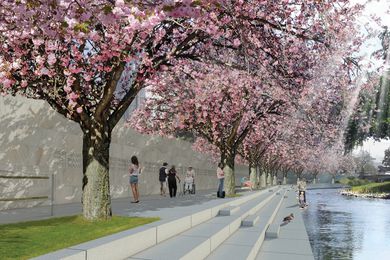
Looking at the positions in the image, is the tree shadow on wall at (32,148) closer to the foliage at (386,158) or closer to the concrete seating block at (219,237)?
the concrete seating block at (219,237)

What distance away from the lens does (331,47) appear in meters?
10.5

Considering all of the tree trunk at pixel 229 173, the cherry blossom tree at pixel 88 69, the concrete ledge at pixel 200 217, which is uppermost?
the cherry blossom tree at pixel 88 69

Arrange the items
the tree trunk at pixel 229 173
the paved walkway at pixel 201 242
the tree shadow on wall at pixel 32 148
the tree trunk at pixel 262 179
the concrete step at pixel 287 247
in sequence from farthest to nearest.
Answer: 1. the tree trunk at pixel 262 179
2. the tree trunk at pixel 229 173
3. the tree shadow on wall at pixel 32 148
4. the concrete step at pixel 287 247
5. the paved walkway at pixel 201 242

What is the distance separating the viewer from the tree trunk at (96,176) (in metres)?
9.98

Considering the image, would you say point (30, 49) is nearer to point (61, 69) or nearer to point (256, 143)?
point (61, 69)

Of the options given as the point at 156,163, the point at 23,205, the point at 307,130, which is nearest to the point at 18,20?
the point at 23,205

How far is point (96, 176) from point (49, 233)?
250 cm

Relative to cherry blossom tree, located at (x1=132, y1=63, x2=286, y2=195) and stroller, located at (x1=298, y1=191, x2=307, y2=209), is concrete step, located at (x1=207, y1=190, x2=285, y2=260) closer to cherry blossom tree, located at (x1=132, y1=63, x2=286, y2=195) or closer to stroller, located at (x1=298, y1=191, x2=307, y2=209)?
cherry blossom tree, located at (x1=132, y1=63, x2=286, y2=195)

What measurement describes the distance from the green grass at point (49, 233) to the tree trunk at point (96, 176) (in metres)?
0.29

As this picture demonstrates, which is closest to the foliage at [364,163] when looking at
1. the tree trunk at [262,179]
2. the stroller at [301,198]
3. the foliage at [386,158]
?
the foliage at [386,158]

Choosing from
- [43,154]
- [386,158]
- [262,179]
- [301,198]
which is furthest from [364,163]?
[43,154]

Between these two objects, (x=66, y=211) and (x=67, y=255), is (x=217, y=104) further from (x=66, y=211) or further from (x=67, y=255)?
(x=67, y=255)

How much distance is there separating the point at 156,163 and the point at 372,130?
27.9 meters

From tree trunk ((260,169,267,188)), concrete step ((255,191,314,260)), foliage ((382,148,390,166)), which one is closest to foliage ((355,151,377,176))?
foliage ((382,148,390,166))
